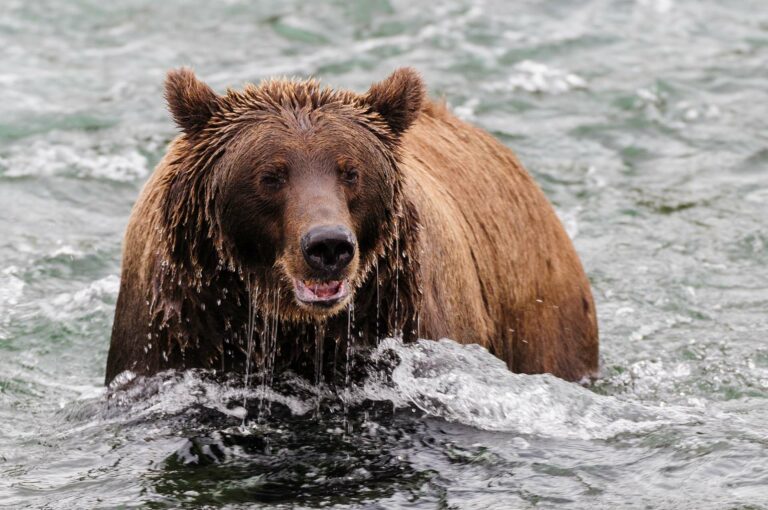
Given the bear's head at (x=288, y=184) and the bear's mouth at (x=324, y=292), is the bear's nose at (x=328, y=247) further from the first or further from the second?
the bear's mouth at (x=324, y=292)

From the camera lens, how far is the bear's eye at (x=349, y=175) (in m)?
6.38

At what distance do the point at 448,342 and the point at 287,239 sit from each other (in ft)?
4.11

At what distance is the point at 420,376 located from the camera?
704 cm

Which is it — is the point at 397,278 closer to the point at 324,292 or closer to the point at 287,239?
the point at 324,292

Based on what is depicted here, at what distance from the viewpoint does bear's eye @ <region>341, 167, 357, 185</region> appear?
6379 millimetres

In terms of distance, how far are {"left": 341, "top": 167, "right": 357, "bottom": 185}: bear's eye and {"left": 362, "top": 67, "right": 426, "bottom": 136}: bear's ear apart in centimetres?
52

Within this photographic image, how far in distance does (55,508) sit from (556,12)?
37.4 ft

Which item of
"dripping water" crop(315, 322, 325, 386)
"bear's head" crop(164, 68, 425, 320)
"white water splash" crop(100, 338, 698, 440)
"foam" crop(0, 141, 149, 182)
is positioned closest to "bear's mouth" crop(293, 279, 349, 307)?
"bear's head" crop(164, 68, 425, 320)

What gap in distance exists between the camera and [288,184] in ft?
20.7

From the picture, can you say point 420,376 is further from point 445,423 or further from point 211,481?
point 211,481

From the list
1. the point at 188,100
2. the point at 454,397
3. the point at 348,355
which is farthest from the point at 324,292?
the point at 454,397

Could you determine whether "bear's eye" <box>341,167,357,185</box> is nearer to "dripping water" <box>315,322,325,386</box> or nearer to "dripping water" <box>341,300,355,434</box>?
"dripping water" <box>341,300,355,434</box>

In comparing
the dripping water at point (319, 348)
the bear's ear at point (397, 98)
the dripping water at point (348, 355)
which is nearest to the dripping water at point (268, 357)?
the dripping water at point (319, 348)


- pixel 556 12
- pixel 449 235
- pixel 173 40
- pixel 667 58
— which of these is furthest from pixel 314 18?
pixel 449 235
